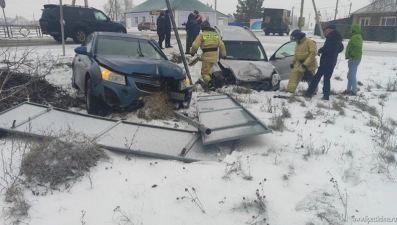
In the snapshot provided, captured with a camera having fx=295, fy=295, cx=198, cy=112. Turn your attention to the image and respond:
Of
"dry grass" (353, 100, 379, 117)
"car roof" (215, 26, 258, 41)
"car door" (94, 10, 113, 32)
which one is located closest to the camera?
"dry grass" (353, 100, 379, 117)

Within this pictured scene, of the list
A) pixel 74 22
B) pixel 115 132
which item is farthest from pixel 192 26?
pixel 115 132

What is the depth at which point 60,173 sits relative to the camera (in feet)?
10.5

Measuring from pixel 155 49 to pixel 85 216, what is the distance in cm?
437

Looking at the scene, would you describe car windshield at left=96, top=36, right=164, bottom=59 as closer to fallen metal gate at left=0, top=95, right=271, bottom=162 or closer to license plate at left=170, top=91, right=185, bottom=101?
license plate at left=170, top=91, right=185, bottom=101

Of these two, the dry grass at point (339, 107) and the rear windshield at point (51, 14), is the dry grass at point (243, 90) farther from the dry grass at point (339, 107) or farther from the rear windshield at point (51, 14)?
the rear windshield at point (51, 14)

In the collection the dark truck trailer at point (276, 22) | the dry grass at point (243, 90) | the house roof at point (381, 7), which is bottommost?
the dry grass at point (243, 90)

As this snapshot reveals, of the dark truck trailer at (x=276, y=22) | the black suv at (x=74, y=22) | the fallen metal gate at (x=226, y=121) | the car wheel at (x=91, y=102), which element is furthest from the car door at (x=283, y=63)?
the dark truck trailer at (x=276, y=22)

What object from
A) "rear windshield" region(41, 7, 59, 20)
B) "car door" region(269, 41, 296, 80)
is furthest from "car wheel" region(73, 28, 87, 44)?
"car door" region(269, 41, 296, 80)

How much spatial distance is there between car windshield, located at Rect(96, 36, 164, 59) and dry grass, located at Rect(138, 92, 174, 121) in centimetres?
119

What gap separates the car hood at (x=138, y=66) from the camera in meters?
5.00

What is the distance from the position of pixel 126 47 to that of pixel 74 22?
10757 millimetres

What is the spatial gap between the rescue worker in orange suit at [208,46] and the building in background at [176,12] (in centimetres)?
3802

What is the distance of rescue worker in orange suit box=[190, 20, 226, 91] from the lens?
754 cm

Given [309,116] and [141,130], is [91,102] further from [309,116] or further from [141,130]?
[309,116]
